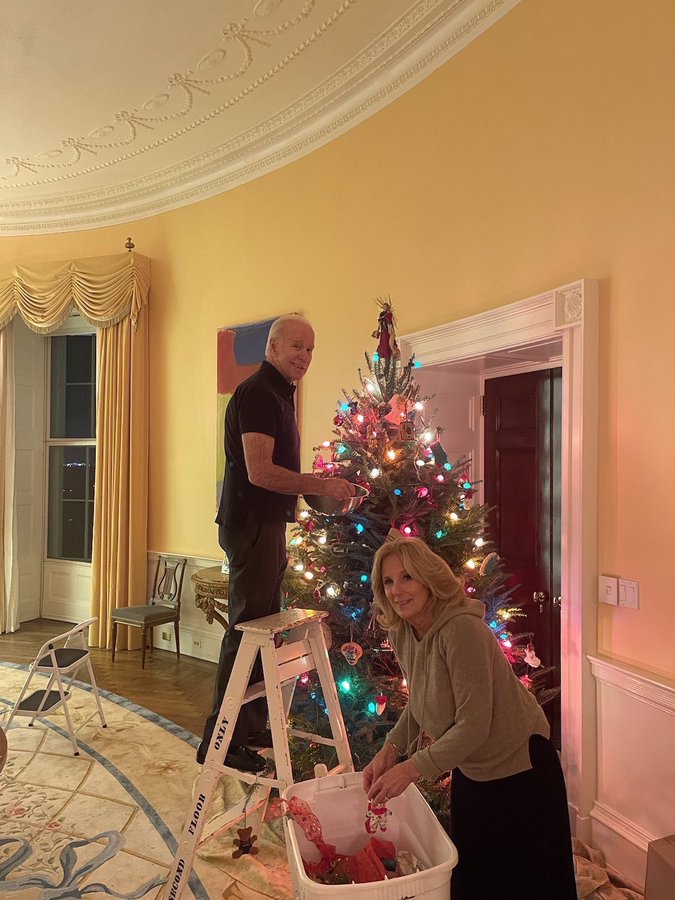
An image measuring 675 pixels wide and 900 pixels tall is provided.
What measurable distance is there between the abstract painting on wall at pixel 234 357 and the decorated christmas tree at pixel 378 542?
2213mm

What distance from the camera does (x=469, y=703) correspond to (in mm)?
1597

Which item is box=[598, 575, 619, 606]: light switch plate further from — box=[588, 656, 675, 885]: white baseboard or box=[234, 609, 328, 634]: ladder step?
box=[234, 609, 328, 634]: ladder step

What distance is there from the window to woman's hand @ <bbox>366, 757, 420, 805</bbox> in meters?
5.79

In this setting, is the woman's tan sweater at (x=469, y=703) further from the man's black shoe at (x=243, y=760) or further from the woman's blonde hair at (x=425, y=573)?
the man's black shoe at (x=243, y=760)

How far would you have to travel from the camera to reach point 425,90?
3762 mm

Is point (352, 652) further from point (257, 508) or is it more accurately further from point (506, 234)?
point (506, 234)

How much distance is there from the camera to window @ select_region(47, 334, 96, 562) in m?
6.82


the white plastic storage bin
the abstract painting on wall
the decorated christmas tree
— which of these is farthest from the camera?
the abstract painting on wall

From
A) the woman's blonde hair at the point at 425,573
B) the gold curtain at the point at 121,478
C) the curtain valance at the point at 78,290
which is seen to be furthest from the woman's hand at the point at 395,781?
the curtain valance at the point at 78,290

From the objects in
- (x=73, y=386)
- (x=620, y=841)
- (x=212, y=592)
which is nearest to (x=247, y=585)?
(x=620, y=841)

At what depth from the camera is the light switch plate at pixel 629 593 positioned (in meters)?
2.56

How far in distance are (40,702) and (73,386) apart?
Result: 4.11 m

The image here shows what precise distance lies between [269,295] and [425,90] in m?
1.84

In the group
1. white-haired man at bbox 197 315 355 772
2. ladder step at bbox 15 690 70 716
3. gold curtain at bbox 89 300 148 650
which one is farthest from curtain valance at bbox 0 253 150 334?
white-haired man at bbox 197 315 355 772
